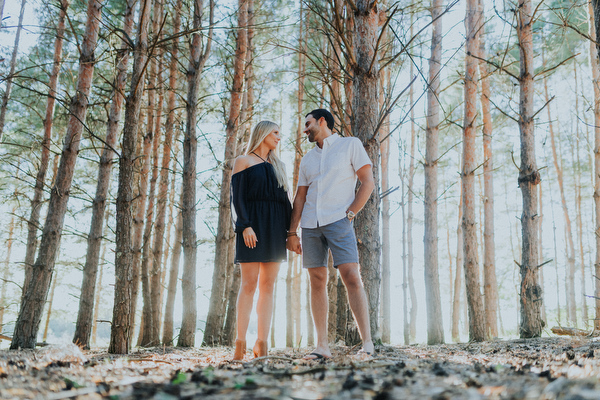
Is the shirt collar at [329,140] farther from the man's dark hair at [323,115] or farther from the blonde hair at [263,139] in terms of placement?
the blonde hair at [263,139]

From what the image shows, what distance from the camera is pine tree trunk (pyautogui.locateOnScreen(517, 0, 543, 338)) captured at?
19.5ft

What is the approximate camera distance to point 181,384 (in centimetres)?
184

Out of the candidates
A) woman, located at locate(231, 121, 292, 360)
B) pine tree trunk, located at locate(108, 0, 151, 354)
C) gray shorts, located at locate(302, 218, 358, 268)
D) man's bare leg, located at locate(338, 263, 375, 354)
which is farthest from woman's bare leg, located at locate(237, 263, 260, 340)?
pine tree trunk, located at locate(108, 0, 151, 354)

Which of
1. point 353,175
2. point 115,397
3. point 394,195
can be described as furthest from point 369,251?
point 394,195

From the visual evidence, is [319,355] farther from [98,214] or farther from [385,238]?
[385,238]

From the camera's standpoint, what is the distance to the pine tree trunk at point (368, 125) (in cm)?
456

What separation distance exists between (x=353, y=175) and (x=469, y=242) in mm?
4807

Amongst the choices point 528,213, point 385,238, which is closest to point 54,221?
point 528,213

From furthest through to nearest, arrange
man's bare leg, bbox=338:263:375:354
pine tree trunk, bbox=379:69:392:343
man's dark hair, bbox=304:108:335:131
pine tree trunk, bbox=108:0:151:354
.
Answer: pine tree trunk, bbox=379:69:392:343 → pine tree trunk, bbox=108:0:151:354 → man's dark hair, bbox=304:108:335:131 → man's bare leg, bbox=338:263:375:354

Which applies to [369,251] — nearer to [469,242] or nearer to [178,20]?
[469,242]

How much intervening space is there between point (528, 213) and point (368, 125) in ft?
9.73

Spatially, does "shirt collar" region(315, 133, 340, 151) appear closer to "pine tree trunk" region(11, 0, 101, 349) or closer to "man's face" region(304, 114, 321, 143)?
"man's face" region(304, 114, 321, 143)

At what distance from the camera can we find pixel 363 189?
3555mm

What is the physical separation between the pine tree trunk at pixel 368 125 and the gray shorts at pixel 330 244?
1.10 m
